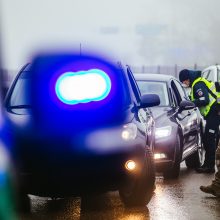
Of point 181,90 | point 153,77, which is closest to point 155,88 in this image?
point 153,77

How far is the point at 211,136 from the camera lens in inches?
444

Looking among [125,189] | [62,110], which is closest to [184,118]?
[125,189]

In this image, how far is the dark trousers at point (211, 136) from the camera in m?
11.2

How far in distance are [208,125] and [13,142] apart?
5245 mm

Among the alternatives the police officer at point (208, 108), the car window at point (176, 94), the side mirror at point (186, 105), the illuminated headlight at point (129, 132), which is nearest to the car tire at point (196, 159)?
the police officer at point (208, 108)

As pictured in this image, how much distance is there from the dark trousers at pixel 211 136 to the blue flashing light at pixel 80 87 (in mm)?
4219

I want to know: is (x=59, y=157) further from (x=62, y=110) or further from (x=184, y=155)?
(x=184, y=155)

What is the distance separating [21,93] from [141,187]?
73.7 inches

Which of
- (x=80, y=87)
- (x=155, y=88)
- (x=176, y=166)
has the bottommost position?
(x=176, y=166)

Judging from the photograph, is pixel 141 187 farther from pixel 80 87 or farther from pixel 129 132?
pixel 80 87

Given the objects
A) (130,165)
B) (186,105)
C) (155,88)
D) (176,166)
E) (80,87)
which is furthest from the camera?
(155,88)

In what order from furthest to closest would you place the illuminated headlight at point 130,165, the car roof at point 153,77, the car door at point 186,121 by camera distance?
the car roof at point 153,77, the car door at point 186,121, the illuminated headlight at point 130,165

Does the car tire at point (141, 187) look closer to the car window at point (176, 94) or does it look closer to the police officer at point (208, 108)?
the police officer at point (208, 108)

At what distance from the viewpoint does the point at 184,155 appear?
1076cm
